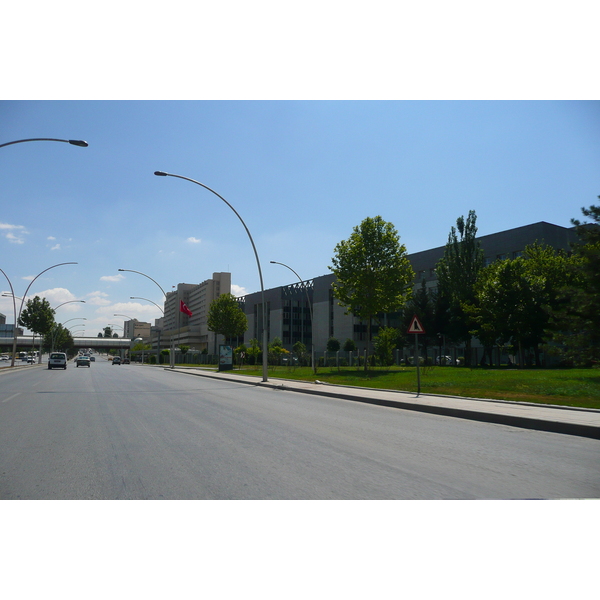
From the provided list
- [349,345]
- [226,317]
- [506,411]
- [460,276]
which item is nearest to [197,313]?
[226,317]

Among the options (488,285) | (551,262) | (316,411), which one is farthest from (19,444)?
(551,262)

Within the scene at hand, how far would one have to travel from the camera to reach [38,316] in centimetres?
9469

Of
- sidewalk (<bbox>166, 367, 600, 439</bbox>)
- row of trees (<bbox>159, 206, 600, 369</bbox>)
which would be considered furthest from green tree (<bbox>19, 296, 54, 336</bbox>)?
sidewalk (<bbox>166, 367, 600, 439</bbox>)

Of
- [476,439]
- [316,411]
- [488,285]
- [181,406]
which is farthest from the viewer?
[488,285]

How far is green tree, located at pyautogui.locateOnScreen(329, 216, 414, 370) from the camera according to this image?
3591 centimetres

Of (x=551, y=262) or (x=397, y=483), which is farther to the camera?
(x=551, y=262)

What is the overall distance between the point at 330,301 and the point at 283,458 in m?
71.3

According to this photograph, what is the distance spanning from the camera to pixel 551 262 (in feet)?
144

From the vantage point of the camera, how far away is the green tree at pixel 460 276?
48.9m

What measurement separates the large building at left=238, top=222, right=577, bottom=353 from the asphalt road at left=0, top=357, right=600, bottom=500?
104 feet

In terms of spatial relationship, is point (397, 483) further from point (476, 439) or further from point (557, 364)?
point (557, 364)

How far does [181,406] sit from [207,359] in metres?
66.4

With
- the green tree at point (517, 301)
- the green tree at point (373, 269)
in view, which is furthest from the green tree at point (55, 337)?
the green tree at point (517, 301)

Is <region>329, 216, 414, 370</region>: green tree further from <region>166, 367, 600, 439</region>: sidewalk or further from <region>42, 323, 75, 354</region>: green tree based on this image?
<region>42, 323, 75, 354</region>: green tree
